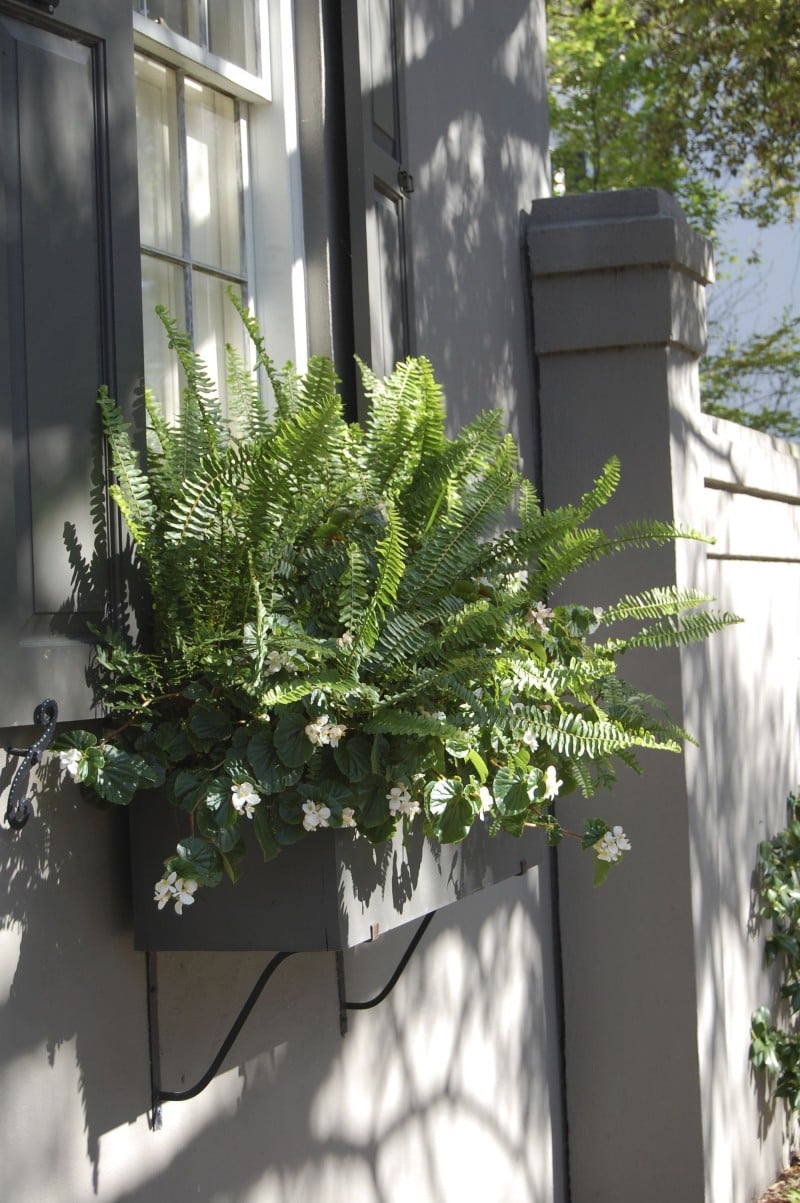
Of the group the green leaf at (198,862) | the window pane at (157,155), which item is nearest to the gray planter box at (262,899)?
the green leaf at (198,862)

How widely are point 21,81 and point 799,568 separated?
4684mm

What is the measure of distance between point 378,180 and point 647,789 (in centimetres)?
206

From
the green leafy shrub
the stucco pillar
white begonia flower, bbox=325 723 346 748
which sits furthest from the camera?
the green leafy shrub

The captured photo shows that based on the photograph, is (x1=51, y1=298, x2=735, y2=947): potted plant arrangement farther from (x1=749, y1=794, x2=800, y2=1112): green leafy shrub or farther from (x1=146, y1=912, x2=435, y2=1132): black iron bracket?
(x1=749, y1=794, x2=800, y2=1112): green leafy shrub

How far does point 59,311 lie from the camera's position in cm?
204

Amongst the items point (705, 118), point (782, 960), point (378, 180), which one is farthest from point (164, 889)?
point (705, 118)

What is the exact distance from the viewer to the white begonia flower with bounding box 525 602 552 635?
2.56 meters

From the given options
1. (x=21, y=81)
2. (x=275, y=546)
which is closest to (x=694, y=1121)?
(x=275, y=546)

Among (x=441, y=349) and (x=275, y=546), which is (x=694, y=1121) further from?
(x=275, y=546)

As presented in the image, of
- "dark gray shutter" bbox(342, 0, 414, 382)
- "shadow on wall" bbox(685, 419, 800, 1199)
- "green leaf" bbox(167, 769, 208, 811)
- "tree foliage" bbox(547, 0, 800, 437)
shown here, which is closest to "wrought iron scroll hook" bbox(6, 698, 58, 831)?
"green leaf" bbox(167, 769, 208, 811)

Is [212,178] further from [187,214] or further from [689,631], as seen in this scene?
[689,631]

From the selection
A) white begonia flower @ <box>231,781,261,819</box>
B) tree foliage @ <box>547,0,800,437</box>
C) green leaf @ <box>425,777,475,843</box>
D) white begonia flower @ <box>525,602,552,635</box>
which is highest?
tree foliage @ <box>547,0,800,437</box>

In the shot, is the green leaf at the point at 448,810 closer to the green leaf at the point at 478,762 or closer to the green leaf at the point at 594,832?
the green leaf at the point at 478,762

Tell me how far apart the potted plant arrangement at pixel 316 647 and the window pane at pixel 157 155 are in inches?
16.6
